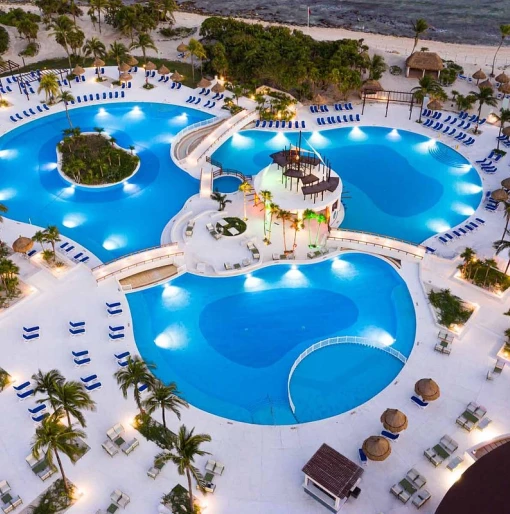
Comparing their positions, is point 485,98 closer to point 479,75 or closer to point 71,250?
point 479,75

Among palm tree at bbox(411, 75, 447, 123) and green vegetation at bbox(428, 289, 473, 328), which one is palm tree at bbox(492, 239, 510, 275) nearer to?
green vegetation at bbox(428, 289, 473, 328)

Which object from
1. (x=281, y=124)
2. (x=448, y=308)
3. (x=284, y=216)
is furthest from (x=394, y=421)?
(x=281, y=124)

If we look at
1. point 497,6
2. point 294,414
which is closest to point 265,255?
point 294,414

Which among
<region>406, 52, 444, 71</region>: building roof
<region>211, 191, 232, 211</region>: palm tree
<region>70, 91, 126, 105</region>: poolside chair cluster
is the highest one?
<region>406, 52, 444, 71</region>: building roof

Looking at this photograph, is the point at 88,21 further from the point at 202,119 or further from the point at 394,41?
the point at 394,41

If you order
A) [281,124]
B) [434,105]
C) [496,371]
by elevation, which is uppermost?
[434,105]

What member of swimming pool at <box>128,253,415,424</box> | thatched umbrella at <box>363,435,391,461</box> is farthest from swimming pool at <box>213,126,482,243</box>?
thatched umbrella at <box>363,435,391,461</box>

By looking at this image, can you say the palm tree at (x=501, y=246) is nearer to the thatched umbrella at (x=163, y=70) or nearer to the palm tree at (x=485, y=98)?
the palm tree at (x=485, y=98)

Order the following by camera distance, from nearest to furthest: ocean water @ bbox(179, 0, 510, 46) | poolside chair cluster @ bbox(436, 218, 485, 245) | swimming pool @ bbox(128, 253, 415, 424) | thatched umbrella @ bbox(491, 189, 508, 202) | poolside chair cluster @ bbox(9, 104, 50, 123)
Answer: swimming pool @ bbox(128, 253, 415, 424) → poolside chair cluster @ bbox(436, 218, 485, 245) → thatched umbrella @ bbox(491, 189, 508, 202) → poolside chair cluster @ bbox(9, 104, 50, 123) → ocean water @ bbox(179, 0, 510, 46)
